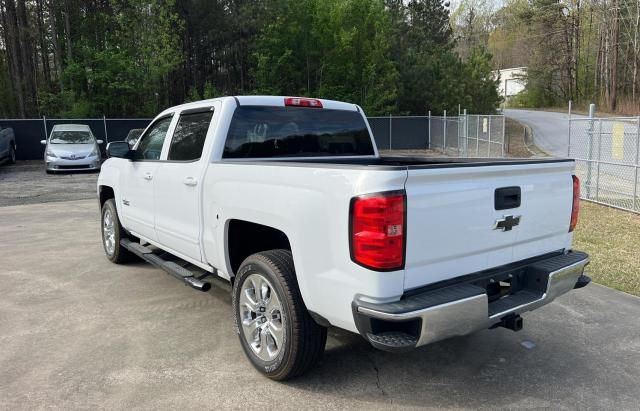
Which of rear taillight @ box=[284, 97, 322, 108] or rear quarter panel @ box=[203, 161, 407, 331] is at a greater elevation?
rear taillight @ box=[284, 97, 322, 108]

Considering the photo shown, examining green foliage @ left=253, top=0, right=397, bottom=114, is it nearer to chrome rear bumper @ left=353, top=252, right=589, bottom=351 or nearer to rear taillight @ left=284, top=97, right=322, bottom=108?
rear taillight @ left=284, top=97, right=322, bottom=108

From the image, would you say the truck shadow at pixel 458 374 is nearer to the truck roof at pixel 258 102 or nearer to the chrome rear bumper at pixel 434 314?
the chrome rear bumper at pixel 434 314

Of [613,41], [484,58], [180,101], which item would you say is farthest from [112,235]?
[613,41]

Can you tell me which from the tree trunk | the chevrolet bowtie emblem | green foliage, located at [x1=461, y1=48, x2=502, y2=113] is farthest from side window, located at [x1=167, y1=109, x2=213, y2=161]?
green foliage, located at [x1=461, y1=48, x2=502, y2=113]

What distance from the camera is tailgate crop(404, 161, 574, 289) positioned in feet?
9.43

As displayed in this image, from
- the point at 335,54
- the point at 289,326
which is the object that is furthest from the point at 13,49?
the point at 289,326

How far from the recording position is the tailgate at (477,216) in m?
2.87

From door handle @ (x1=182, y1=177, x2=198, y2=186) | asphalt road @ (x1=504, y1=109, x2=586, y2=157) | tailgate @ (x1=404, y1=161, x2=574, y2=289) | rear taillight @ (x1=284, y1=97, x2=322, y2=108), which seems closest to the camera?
tailgate @ (x1=404, y1=161, x2=574, y2=289)

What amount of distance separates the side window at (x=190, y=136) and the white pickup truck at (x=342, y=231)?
16mm

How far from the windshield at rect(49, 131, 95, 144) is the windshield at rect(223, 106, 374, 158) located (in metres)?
15.2

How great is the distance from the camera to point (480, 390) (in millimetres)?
3441

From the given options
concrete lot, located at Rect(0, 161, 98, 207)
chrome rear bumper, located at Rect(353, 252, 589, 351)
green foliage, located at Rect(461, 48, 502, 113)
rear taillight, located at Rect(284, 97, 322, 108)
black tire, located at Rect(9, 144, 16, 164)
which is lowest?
concrete lot, located at Rect(0, 161, 98, 207)

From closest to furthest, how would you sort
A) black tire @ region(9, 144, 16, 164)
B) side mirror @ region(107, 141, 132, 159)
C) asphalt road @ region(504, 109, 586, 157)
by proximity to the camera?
side mirror @ region(107, 141, 132, 159) → black tire @ region(9, 144, 16, 164) → asphalt road @ region(504, 109, 586, 157)

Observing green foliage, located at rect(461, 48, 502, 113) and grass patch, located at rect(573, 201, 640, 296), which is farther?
green foliage, located at rect(461, 48, 502, 113)
